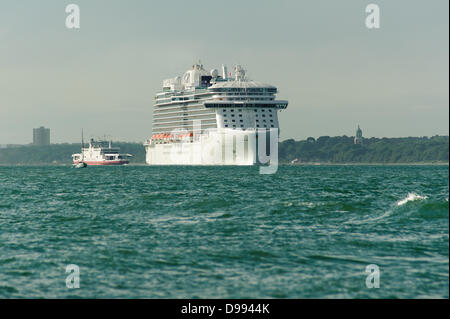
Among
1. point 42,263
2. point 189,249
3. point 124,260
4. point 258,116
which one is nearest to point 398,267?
point 189,249

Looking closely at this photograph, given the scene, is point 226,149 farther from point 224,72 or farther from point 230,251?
point 230,251

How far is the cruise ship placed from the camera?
140 meters

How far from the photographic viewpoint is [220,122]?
474 feet

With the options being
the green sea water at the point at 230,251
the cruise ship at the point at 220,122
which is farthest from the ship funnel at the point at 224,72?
the green sea water at the point at 230,251

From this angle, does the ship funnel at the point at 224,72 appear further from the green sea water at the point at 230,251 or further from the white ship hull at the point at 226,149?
the green sea water at the point at 230,251

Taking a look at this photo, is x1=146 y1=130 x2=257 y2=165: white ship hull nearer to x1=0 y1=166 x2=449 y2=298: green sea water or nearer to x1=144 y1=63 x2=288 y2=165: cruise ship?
x1=144 y1=63 x2=288 y2=165: cruise ship

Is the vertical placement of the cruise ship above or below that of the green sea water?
above

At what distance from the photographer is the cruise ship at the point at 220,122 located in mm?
139875

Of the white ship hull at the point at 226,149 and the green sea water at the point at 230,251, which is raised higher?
the white ship hull at the point at 226,149

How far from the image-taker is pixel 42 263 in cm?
2006

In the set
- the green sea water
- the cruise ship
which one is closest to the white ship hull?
the cruise ship

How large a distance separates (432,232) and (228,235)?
27.1 feet

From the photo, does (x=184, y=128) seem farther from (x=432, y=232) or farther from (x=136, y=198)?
(x=432, y=232)

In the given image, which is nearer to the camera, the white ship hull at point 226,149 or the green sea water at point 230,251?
the green sea water at point 230,251
